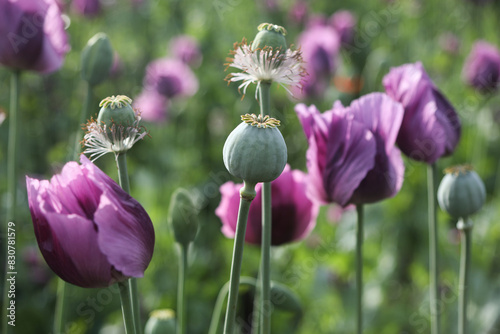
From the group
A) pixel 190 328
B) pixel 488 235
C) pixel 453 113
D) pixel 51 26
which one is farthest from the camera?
pixel 488 235

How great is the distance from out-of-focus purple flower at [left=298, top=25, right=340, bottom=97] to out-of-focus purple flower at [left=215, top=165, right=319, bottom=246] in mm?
1514

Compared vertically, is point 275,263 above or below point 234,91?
below

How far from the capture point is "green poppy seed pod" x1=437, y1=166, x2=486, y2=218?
0.82 metres

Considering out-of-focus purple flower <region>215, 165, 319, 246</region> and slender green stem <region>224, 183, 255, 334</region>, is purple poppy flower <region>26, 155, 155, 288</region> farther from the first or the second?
out-of-focus purple flower <region>215, 165, 319, 246</region>

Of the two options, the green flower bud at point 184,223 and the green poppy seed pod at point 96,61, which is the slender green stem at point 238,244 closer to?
the green flower bud at point 184,223

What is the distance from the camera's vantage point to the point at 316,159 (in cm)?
77

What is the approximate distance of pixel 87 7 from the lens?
2598 mm

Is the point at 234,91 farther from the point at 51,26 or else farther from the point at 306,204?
the point at 306,204

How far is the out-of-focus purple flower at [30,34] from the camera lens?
0.97m

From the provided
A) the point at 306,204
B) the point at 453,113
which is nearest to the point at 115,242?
the point at 306,204

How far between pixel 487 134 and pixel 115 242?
2058mm

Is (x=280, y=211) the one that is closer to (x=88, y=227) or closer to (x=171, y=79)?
(x=88, y=227)

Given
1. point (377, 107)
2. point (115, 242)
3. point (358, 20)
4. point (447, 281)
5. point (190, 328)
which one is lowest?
point (190, 328)

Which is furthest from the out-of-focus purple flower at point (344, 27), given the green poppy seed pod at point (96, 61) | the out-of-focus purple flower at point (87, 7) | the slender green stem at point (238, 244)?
the slender green stem at point (238, 244)
